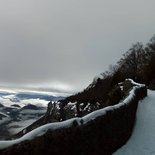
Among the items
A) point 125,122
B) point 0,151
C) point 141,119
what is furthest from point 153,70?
point 0,151

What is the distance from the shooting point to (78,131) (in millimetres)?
10805

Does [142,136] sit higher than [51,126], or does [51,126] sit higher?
[51,126]

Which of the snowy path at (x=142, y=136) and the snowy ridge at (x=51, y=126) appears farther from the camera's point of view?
the snowy path at (x=142, y=136)

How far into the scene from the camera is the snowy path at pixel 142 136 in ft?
47.6

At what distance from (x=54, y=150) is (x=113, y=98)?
1621 centimetres

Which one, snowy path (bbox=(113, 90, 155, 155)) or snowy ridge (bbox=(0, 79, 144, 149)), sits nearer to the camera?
snowy ridge (bbox=(0, 79, 144, 149))

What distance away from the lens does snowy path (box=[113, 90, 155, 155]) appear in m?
14.5

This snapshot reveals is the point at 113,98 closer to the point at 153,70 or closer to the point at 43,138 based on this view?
the point at 43,138

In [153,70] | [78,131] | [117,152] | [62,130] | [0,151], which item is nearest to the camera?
[0,151]

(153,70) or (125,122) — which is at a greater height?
(153,70)

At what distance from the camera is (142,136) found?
17172mm

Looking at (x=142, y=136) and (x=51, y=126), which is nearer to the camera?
(x=51, y=126)

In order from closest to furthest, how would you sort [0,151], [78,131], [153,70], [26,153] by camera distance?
[0,151] → [26,153] → [78,131] → [153,70]

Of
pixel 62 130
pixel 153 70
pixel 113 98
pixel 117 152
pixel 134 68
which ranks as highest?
pixel 134 68
